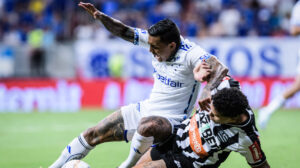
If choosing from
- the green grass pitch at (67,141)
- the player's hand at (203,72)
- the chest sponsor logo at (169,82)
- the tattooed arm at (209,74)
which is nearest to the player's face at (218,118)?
the tattooed arm at (209,74)

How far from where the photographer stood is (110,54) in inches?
750

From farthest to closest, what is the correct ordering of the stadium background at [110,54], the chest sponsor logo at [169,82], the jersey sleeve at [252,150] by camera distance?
the stadium background at [110,54]
the chest sponsor logo at [169,82]
the jersey sleeve at [252,150]

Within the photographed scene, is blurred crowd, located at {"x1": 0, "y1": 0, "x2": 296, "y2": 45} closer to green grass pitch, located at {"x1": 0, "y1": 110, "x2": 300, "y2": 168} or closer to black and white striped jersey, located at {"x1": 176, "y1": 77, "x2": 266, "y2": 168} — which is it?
green grass pitch, located at {"x1": 0, "y1": 110, "x2": 300, "y2": 168}

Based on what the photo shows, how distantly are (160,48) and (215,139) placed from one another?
53.7 inches

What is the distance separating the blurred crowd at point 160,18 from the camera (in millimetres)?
19281

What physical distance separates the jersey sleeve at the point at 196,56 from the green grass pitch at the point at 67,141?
217cm

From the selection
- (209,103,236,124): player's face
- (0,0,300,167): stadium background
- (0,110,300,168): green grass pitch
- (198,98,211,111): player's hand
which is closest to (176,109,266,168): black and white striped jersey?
(209,103,236,124): player's face

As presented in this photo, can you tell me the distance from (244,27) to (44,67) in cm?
796

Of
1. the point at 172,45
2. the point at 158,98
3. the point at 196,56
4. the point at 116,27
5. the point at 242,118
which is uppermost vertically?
the point at 116,27

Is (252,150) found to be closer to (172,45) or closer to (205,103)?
(205,103)

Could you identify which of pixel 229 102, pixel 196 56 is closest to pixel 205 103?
pixel 229 102

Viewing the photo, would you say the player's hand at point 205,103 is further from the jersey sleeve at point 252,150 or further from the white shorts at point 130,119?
the white shorts at point 130,119

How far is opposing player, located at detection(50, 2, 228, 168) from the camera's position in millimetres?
5691

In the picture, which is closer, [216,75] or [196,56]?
[216,75]
